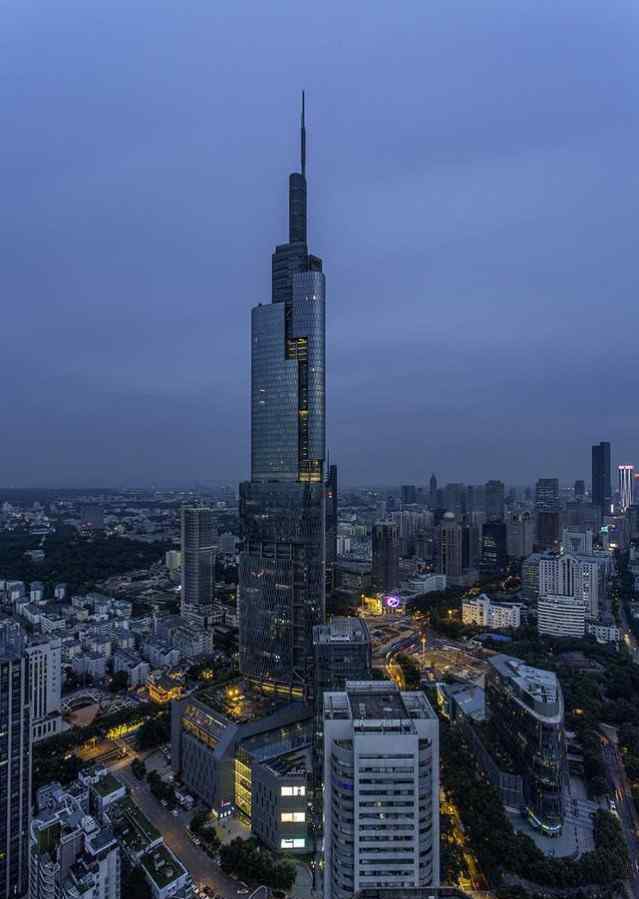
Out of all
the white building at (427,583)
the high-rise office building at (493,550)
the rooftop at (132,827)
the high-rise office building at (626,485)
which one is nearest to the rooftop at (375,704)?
the rooftop at (132,827)

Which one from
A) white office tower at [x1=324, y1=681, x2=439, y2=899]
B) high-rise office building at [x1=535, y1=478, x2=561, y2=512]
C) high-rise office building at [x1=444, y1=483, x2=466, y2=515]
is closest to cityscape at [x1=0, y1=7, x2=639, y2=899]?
white office tower at [x1=324, y1=681, x2=439, y2=899]

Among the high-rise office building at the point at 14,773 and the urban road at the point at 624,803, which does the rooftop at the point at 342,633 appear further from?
the urban road at the point at 624,803

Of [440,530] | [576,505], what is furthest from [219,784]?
[576,505]

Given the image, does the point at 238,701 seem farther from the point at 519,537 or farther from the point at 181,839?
A: the point at 519,537

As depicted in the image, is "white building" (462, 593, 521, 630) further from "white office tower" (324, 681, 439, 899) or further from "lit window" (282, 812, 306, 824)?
"white office tower" (324, 681, 439, 899)

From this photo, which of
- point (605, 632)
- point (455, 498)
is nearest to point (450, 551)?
point (605, 632)

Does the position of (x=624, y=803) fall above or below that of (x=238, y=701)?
below
